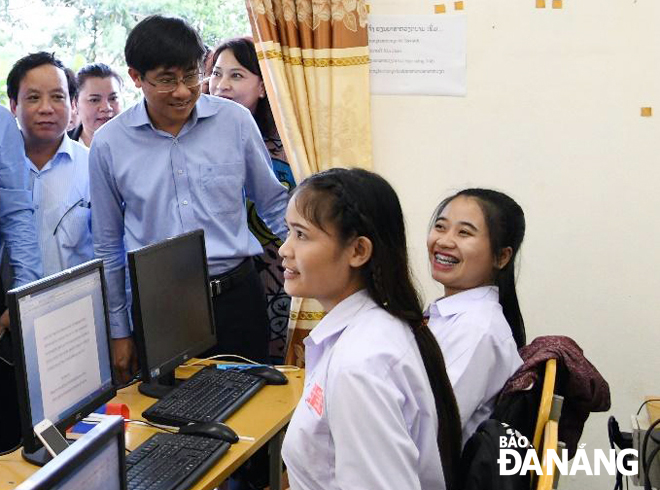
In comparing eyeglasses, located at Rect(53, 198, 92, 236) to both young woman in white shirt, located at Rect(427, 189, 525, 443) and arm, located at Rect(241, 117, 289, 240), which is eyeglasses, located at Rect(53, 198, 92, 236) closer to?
arm, located at Rect(241, 117, 289, 240)

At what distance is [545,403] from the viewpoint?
61.7 inches

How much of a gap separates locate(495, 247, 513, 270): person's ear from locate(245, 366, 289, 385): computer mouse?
65 cm

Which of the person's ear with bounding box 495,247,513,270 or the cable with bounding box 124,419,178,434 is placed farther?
the person's ear with bounding box 495,247,513,270

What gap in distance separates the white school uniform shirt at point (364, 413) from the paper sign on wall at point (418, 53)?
69.5 inches

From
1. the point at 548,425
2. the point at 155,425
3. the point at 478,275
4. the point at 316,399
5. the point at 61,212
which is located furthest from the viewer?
the point at 61,212

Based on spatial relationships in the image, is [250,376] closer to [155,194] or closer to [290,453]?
[155,194]

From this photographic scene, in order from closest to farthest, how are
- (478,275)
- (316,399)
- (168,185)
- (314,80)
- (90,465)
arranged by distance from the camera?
(90,465) → (316,399) → (478,275) → (168,185) → (314,80)

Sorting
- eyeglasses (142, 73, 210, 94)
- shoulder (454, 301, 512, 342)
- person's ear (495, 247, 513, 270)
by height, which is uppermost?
eyeglasses (142, 73, 210, 94)

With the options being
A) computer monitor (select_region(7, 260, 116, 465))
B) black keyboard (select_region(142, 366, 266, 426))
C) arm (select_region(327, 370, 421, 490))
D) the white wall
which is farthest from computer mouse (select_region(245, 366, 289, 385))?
the white wall

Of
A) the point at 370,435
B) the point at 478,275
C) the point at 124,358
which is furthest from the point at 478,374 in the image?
the point at 124,358

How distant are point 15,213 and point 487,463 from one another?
169 cm

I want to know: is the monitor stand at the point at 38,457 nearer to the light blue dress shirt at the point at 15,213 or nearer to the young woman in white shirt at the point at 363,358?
the young woman in white shirt at the point at 363,358

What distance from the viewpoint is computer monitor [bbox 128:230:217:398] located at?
2.09 m

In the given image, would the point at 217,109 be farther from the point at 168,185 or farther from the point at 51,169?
the point at 51,169
